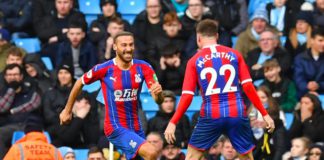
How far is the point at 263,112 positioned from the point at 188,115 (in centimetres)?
533

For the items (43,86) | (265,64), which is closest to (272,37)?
(265,64)

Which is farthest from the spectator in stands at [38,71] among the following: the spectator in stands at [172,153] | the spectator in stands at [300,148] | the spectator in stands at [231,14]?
the spectator in stands at [300,148]

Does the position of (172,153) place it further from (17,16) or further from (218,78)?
(17,16)

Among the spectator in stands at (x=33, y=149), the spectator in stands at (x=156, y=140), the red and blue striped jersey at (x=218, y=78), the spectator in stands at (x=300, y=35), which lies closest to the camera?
the red and blue striped jersey at (x=218, y=78)

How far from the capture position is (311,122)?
18125mm

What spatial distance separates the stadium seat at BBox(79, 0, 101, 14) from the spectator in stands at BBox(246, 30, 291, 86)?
321 centimetres

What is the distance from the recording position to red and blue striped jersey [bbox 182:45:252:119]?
45.8 feet

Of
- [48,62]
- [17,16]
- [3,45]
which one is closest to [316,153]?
[48,62]

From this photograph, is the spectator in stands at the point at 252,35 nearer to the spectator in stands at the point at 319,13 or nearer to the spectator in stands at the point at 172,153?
the spectator in stands at the point at 319,13

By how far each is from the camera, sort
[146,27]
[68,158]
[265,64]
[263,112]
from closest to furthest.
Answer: [263,112] < [68,158] < [265,64] < [146,27]

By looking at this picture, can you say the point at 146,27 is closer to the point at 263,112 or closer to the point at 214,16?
the point at 214,16

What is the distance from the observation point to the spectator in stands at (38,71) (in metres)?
19.6

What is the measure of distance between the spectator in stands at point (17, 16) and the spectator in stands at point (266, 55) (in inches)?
158

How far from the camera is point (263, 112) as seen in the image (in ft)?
45.9
